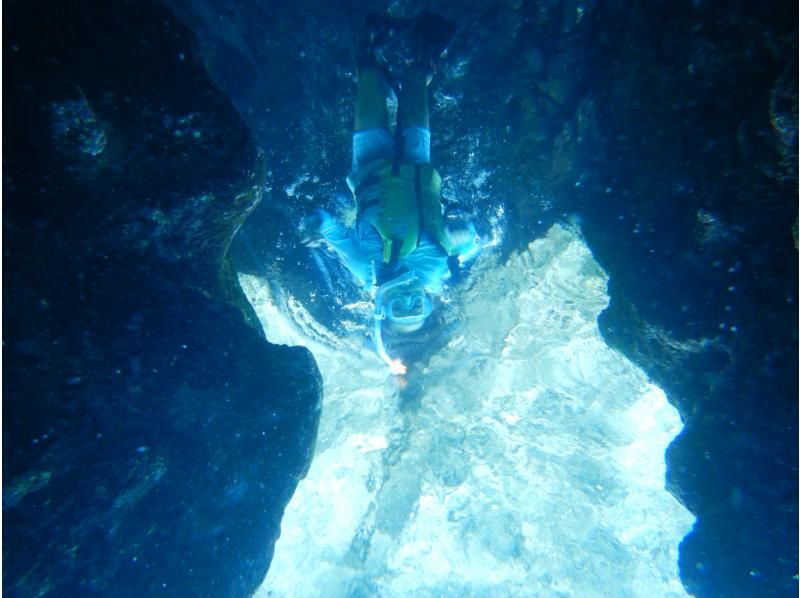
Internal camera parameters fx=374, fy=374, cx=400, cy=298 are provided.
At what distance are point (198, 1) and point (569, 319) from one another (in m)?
8.84

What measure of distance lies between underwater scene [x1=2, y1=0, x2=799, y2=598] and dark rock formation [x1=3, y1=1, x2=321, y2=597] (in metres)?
0.02

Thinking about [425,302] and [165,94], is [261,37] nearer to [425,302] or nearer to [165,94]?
[165,94]

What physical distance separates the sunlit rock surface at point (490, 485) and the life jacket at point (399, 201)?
5.47 metres

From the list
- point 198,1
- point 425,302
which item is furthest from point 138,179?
point 425,302

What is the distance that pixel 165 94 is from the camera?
3.20 m

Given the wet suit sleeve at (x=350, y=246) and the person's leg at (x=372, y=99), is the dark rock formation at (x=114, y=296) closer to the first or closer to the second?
the person's leg at (x=372, y=99)

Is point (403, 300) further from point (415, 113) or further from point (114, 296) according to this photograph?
point (114, 296)

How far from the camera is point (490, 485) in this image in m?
12.1

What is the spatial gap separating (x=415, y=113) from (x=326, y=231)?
2171mm

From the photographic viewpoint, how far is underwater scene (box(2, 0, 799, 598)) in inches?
123

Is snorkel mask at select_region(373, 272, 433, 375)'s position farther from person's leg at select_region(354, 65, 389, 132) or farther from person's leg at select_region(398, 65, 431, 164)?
person's leg at select_region(354, 65, 389, 132)

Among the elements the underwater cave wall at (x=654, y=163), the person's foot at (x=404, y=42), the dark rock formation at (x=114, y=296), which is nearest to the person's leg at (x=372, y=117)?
the person's foot at (x=404, y=42)

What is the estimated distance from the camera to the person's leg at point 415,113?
15.5ft

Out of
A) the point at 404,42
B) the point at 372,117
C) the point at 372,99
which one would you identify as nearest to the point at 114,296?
the point at 372,117
